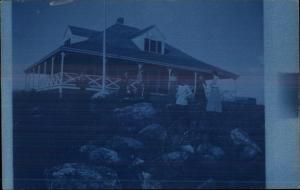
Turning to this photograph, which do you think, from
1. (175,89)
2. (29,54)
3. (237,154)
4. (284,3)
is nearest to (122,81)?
(175,89)

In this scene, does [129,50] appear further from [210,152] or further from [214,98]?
[210,152]

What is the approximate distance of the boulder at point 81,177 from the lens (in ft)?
21.7

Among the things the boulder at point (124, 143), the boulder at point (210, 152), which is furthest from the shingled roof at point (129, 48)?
the boulder at point (124, 143)

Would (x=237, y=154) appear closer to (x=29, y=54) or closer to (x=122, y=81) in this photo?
(x=122, y=81)

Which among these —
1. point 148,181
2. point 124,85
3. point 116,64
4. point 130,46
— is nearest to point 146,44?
point 130,46

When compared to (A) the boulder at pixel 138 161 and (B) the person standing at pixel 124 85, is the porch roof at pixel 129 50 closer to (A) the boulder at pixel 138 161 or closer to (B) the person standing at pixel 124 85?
(B) the person standing at pixel 124 85

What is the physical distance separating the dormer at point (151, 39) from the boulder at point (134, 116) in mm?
591

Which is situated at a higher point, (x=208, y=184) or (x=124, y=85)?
(x=124, y=85)

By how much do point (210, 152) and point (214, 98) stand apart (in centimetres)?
57

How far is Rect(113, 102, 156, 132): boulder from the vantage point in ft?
21.3

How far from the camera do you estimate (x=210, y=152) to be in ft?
21.4

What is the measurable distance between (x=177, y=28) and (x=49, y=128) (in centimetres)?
172

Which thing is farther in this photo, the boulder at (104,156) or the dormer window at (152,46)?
the boulder at (104,156)

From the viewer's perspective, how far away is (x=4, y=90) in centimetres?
660
